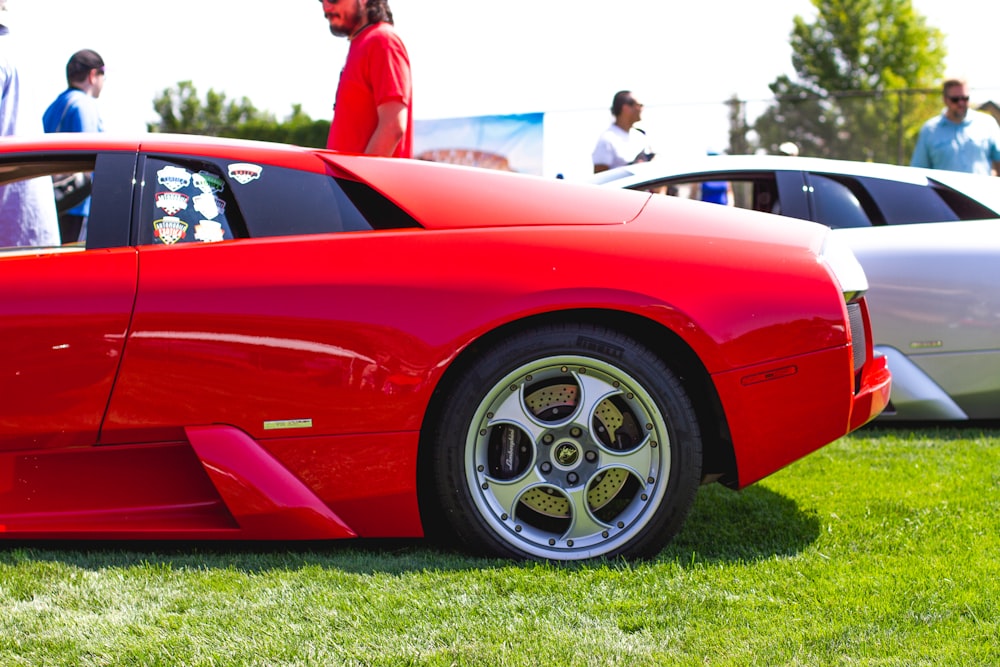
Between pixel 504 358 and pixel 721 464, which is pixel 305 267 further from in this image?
pixel 721 464

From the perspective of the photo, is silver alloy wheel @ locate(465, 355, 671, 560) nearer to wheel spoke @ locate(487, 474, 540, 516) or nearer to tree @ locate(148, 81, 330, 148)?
wheel spoke @ locate(487, 474, 540, 516)

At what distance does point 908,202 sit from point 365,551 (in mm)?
3121

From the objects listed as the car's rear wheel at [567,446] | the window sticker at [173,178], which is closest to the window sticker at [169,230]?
the window sticker at [173,178]

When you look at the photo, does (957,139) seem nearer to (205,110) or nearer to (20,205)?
(20,205)

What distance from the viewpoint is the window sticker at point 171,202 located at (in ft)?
9.93

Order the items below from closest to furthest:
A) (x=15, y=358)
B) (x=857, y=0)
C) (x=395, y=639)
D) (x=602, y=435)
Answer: (x=395, y=639)
(x=15, y=358)
(x=602, y=435)
(x=857, y=0)

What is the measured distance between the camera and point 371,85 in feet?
13.7

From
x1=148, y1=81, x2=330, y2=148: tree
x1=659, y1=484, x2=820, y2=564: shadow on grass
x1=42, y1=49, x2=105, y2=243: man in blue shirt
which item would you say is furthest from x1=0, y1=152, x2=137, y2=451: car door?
x1=148, y1=81, x2=330, y2=148: tree

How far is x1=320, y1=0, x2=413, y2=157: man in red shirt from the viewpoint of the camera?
412 cm

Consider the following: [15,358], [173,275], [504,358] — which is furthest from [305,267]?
[15,358]

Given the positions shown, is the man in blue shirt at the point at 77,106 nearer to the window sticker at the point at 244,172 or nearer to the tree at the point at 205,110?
the window sticker at the point at 244,172

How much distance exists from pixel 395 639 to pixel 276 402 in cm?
77

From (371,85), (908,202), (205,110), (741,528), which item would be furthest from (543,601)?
(205,110)

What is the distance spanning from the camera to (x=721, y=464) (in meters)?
3.10
